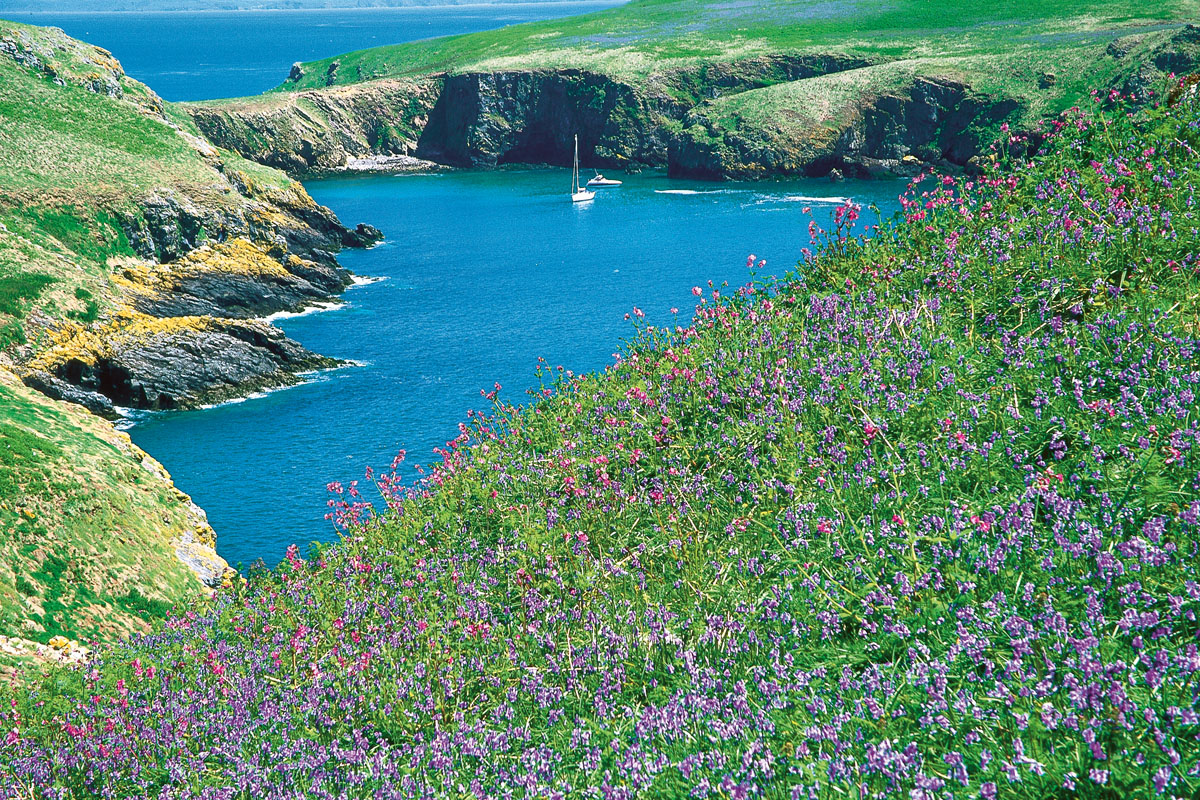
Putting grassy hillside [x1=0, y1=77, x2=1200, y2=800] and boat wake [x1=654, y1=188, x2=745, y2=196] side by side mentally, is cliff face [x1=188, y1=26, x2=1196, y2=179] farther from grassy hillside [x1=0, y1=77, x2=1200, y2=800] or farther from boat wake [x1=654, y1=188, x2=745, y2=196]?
grassy hillside [x1=0, y1=77, x2=1200, y2=800]

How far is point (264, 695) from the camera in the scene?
278 inches

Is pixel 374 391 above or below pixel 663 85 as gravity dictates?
below

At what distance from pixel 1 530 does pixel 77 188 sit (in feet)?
159

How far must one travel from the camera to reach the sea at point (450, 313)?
36.5 metres

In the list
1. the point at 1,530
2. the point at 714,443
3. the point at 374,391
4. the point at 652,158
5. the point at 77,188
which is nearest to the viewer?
the point at 714,443

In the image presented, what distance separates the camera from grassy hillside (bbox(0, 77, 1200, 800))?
12.7ft

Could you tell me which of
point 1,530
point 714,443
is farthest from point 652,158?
point 714,443

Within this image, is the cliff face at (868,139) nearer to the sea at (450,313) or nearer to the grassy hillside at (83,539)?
the sea at (450,313)

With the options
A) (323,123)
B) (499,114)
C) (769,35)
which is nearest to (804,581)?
(499,114)

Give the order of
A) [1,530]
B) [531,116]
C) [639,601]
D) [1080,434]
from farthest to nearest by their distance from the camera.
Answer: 1. [531,116]
2. [1,530]
3. [639,601]
4. [1080,434]

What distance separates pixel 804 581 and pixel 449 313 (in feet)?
184

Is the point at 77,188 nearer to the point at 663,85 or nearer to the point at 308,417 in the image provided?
the point at 308,417

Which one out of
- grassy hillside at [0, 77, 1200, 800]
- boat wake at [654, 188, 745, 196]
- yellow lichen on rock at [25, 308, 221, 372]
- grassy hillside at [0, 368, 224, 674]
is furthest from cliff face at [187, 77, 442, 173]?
grassy hillside at [0, 77, 1200, 800]

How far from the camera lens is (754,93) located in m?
125
